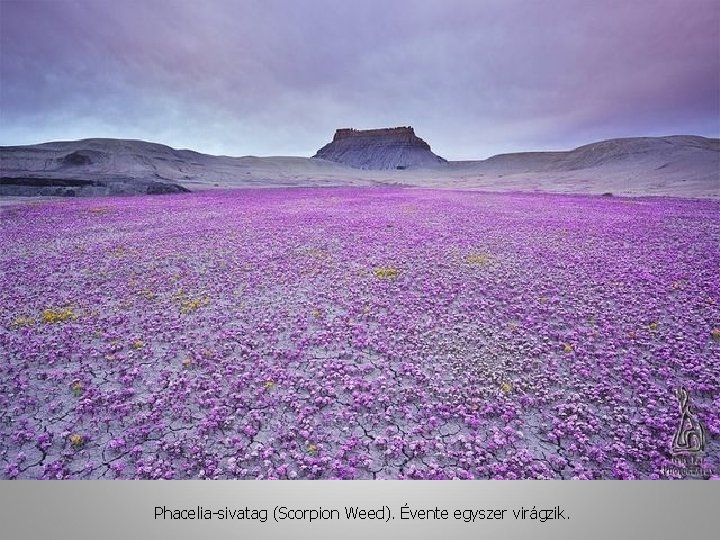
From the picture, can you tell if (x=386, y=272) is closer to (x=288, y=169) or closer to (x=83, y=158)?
(x=83, y=158)

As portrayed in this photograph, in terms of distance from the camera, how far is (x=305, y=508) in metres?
4.65

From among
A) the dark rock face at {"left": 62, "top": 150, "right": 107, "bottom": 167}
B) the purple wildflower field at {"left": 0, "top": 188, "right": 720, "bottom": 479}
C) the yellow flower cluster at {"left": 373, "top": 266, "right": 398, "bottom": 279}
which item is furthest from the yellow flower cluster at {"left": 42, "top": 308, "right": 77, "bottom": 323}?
the dark rock face at {"left": 62, "top": 150, "right": 107, "bottom": 167}

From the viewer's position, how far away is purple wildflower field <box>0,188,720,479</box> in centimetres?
500

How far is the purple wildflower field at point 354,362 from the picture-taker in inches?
197

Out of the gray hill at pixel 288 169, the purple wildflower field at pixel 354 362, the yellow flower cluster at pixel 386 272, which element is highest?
the gray hill at pixel 288 169

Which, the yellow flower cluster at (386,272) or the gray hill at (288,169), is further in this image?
the gray hill at (288,169)

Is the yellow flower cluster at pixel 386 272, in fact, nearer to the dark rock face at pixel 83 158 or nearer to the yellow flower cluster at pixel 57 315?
the yellow flower cluster at pixel 57 315

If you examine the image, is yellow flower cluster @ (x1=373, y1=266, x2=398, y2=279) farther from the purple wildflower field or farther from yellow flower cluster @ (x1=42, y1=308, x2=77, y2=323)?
yellow flower cluster @ (x1=42, y1=308, x2=77, y2=323)

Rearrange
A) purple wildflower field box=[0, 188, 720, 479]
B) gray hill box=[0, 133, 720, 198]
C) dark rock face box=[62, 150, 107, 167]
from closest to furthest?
1. purple wildflower field box=[0, 188, 720, 479]
2. gray hill box=[0, 133, 720, 198]
3. dark rock face box=[62, 150, 107, 167]

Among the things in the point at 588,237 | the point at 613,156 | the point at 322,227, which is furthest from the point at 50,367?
the point at 613,156

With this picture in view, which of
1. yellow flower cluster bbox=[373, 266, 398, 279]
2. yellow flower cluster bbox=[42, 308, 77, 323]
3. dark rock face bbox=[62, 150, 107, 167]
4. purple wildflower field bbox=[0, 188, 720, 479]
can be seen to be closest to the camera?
purple wildflower field bbox=[0, 188, 720, 479]

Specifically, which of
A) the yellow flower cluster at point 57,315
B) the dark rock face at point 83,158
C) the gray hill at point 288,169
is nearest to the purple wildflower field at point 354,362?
the yellow flower cluster at point 57,315

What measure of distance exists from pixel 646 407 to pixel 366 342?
481 centimetres

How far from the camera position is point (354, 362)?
7270 millimetres
